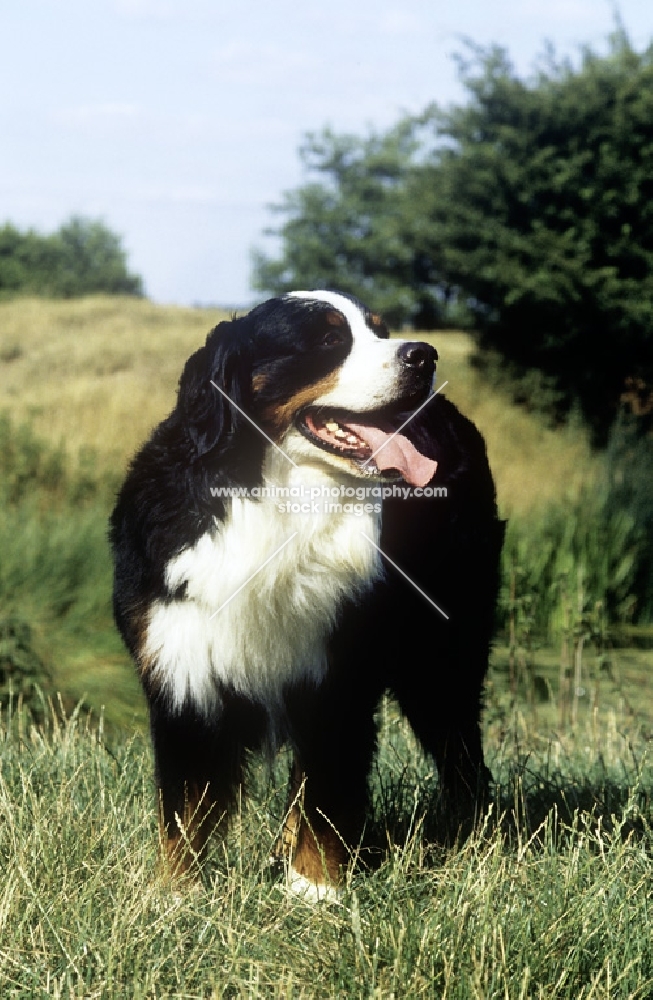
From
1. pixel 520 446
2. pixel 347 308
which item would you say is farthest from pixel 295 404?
pixel 520 446

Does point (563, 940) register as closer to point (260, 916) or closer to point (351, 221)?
point (260, 916)

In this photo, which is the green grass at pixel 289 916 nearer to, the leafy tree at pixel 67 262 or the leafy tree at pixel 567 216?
the leafy tree at pixel 567 216

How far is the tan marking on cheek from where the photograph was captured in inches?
112

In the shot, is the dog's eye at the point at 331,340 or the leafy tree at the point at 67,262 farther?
the leafy tree at the point at 67,262

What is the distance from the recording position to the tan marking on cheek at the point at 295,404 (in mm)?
2848

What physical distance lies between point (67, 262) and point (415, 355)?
1708 inches

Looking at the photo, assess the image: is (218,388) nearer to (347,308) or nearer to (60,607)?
(347,308)

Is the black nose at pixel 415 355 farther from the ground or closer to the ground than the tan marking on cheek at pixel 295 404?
farther from the ground

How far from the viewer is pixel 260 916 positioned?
281cm

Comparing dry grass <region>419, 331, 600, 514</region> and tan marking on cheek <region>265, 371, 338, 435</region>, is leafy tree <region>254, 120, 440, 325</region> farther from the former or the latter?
tan marking on cheek <region>265, 371, 338, 435</region>

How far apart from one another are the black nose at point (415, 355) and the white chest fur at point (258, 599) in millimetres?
403

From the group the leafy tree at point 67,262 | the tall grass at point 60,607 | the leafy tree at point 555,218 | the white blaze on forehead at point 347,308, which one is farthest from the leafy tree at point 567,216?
the leafy tree at point 67,262

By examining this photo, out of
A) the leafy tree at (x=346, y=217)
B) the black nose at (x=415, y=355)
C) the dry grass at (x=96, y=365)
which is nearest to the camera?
the black nose at (x=415, y=355)

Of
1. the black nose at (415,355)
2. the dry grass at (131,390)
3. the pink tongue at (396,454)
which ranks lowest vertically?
the dry grass at (131,390)
